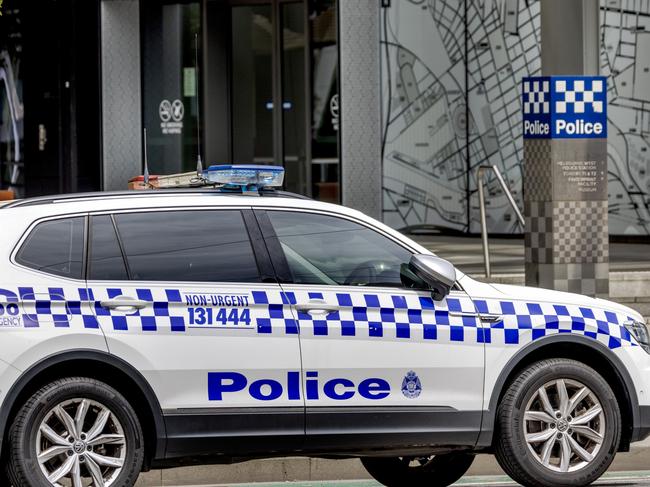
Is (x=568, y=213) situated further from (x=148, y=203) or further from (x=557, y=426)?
(x=148, y=203)

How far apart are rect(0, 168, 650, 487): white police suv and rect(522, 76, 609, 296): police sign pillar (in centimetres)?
354

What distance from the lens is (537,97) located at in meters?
11.2

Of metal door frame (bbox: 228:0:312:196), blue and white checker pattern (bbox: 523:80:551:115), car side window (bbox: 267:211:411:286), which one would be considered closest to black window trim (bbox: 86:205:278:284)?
car side window (bbox: 267:211:411:286)

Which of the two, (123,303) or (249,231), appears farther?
(249,231)

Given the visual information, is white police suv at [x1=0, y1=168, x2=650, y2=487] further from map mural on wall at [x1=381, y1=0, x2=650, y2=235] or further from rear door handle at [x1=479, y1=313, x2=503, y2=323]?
map mural on wall at [x1=381, y1=0, x2=650, y2=235]

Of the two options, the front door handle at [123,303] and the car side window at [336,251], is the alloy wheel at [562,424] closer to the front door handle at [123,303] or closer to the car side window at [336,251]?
the car side window at [336,251]

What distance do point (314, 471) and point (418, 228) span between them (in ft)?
39.5

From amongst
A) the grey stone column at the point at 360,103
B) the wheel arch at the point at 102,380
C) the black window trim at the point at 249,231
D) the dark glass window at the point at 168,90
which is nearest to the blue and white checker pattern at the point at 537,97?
the black window trim at the point at 249,231

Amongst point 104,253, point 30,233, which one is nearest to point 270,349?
point 104,253

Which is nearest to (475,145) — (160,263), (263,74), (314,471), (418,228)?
(418,228)

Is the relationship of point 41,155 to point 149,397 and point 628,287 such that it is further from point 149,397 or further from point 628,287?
point 149,397

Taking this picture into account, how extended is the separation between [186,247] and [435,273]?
1220 mm

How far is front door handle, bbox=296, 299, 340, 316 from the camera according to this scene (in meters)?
7.18

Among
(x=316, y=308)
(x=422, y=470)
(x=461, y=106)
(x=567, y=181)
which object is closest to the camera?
(x=316, y=308)
